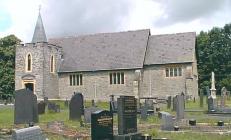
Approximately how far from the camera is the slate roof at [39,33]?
158 ft

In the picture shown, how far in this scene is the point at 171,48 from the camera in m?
44.3

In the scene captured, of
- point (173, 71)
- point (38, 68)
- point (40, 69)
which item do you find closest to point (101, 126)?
point (173, 71)

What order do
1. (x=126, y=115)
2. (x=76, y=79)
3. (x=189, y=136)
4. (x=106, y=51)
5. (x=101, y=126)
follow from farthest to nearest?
(x=106, y=51), (x=76, y=79), (x=189, y=136), (x=126, y=115), (x=101, y=126)

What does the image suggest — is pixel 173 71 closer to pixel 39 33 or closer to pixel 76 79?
pixel 76 79

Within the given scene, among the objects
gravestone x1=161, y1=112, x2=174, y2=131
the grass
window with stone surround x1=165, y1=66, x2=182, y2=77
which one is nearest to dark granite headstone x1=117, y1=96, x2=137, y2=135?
the grass

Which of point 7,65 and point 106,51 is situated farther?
point 7,65

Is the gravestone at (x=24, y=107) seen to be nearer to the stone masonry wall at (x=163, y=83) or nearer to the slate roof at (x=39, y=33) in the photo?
the stone masonry wall at (x=163, y=83)

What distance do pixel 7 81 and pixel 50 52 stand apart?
1533 cm

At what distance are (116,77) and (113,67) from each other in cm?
→ 114

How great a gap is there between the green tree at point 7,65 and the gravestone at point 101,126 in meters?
47.8

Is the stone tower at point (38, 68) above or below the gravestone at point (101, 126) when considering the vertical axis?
above

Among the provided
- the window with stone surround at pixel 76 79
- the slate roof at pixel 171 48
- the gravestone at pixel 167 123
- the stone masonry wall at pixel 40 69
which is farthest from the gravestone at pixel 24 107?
the window with stone surround at pixel 76 79

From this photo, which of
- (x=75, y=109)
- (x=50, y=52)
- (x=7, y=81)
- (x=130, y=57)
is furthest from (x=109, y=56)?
(x=75, y=109)

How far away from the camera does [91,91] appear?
45531mm
